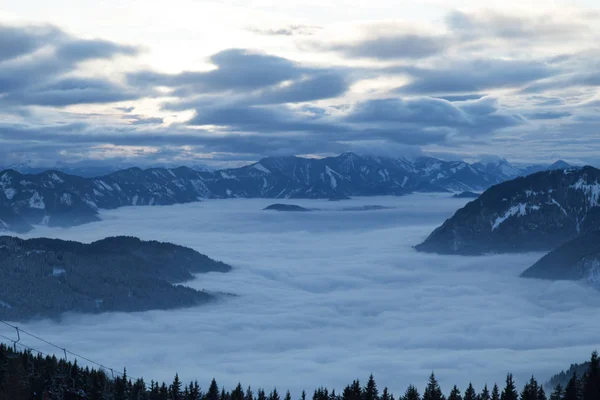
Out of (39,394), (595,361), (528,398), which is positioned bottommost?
(39,394)

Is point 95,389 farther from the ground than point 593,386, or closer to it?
closer to it

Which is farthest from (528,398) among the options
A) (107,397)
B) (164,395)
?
(107,397)

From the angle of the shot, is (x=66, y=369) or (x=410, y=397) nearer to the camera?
(x=410, y=397)

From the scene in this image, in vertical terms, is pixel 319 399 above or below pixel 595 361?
below

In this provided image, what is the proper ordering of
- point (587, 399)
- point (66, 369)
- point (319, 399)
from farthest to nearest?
point (66, 369) → point (319, 399) → point (587, 399)

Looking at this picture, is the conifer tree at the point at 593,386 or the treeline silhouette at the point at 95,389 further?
the treeline silhouette at the point at 95,389

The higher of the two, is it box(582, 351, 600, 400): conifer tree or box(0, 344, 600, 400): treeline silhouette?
box(582, 351, 600, 400): conifer tree

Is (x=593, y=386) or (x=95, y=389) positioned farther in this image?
(x=95, y=389)

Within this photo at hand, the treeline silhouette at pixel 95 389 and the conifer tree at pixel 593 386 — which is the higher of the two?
the conifer tree at pixel 593 386

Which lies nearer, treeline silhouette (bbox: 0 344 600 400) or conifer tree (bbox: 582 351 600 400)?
conifer tree (bbox: 582 351 600 400)

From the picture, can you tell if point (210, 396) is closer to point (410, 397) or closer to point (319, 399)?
point (319, 399)

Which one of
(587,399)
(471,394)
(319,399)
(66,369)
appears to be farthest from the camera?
(66,369)
